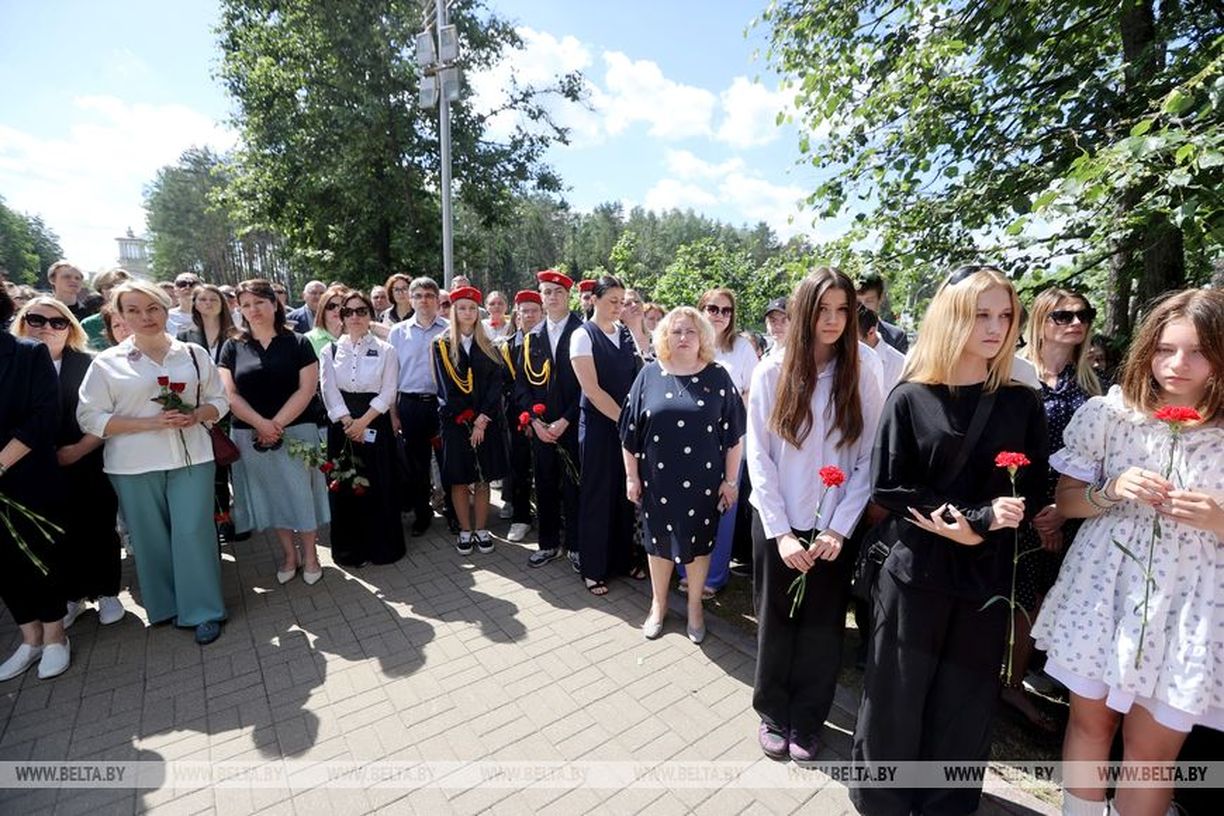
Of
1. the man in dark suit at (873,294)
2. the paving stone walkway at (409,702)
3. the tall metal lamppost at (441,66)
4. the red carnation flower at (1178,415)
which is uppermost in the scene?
the tall metal lamppost at (441,66)

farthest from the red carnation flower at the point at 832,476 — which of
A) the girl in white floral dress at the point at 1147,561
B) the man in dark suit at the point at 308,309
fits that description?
the man in dark suit at the point at 308,309

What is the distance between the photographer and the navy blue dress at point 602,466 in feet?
14.0

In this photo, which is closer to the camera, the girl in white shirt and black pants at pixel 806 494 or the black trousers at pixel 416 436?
the girl in white shirt and black pants at pixel 806 494

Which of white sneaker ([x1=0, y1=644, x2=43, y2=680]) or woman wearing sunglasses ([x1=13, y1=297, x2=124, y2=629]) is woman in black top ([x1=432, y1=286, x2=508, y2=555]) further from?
white sneaker ([x1=0, y1=644, x2=43, y2=680])

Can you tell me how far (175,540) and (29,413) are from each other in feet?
3.63

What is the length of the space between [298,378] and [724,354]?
3.51m

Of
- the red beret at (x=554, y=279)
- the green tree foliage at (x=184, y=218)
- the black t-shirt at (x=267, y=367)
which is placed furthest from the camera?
the green tree foliage at (x=184, y=218)

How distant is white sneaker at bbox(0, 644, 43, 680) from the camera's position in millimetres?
3287

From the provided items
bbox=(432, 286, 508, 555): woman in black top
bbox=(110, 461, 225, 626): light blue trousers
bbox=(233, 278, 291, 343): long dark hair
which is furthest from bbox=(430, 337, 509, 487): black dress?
bbox=(110, 461, 225, 626): light blue trousers

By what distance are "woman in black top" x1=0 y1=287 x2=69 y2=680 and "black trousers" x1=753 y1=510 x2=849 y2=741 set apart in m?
4.20

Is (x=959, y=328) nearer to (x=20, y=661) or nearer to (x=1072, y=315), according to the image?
(x=1072, y=315)

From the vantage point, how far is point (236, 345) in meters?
4.15

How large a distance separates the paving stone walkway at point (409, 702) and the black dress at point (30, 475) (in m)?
0.51

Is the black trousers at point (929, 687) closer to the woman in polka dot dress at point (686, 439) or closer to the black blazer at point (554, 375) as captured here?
the woman in polka dot dress at point (686, 439)
